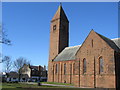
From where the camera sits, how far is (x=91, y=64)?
39281 mm

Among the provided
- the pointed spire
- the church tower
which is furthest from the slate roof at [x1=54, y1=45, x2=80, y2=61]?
the pointed spire

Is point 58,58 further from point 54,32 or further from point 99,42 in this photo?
point 99,42

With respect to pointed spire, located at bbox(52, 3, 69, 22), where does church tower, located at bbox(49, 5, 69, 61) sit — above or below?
below

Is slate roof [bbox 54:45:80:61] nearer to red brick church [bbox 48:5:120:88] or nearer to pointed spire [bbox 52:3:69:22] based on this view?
red brick church [bbox 48:5:120:88]

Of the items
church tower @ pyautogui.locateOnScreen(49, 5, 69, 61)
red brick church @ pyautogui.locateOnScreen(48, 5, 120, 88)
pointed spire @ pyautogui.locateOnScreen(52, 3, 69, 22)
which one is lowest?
red brick church @ pyautogui.locateOnScreen(48, 5, 120, 88)

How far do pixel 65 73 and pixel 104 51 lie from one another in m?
17.8

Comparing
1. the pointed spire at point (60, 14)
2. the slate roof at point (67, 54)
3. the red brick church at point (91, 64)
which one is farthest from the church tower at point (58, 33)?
the slate roof at point (67, 54)

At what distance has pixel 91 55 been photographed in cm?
3975

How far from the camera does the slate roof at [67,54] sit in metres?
51.6

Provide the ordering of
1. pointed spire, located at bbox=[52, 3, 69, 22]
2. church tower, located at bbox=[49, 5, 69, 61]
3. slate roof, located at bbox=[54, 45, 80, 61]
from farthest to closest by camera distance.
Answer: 1. pointed spire, located at bbox=[52, 3, 69, 22]
2. church tower, located at bbox=[49, 5, 69, 61]
3. slate roof, located at bbox=[54, 45, 80, 61]

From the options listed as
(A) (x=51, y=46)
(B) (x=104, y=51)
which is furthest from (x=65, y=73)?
(B) (x=104, y=51)

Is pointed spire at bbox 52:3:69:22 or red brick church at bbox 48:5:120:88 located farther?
pointed spire at bbox 52:3:69:22

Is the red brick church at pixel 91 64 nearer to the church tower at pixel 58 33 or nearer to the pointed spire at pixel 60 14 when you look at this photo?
the church tower at pixel 58 33

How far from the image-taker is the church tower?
58.7m
